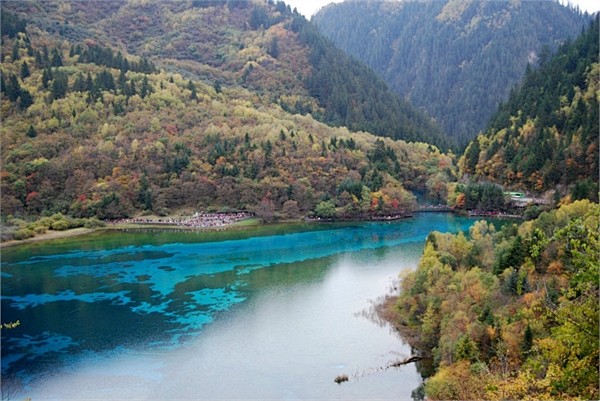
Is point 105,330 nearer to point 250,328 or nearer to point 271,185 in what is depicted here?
point 250,328

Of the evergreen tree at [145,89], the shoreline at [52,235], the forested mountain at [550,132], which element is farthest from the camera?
the evergreen tree at [145,89]

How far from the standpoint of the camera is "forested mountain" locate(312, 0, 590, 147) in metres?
169

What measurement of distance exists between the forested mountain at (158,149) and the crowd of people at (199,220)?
1.42 metres

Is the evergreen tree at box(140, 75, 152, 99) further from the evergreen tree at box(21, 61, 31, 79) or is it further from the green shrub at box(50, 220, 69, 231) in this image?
the green shrub at box(50, 220, 69, 231)

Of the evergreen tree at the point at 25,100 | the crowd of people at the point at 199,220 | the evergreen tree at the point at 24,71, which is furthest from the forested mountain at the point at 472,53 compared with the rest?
the evergreen tree at the point at 25,100

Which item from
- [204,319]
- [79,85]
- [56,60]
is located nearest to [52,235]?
[79,85]

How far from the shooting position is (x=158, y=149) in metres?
73.9

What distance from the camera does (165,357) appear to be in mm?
28328

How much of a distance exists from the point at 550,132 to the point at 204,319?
145ft

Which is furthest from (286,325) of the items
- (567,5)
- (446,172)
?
(567,5)

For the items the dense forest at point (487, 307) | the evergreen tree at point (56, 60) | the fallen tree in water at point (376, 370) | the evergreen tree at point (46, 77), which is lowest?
the fallen tree in water at point (376, 370)

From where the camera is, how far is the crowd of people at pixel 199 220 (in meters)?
64.1

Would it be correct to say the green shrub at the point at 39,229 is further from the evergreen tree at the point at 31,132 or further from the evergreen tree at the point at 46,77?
the evergreen tree at the point at 46,77

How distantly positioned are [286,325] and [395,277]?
10398 millimetres
